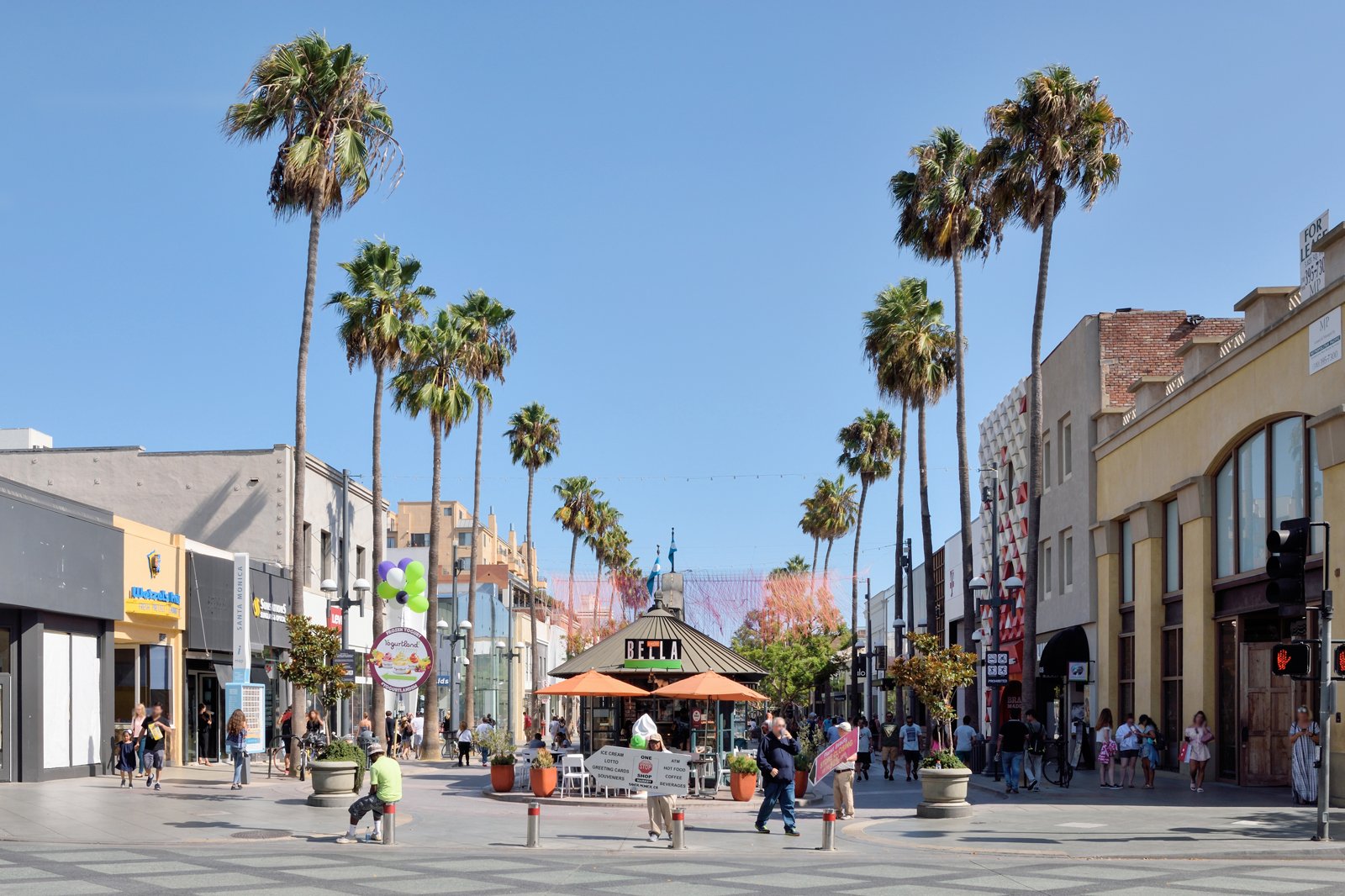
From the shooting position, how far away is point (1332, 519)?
79.7 feet

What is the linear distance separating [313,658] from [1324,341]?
20614mm

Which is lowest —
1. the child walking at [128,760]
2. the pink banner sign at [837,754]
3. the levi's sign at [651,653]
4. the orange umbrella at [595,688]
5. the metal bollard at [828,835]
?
the child walking at [128,760]

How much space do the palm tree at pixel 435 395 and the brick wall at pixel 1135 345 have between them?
2090cm

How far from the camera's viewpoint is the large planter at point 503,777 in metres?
30.1

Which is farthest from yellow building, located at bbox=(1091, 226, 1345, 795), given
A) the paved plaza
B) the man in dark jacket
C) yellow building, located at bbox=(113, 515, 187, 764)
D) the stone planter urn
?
yellow building, located at bbox=(113, 515, 187, 764)

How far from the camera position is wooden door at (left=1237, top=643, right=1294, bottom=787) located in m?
Answer: 29.0

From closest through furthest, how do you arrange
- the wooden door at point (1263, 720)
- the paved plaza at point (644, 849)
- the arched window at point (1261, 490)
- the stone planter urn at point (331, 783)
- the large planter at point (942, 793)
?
the paved plaza at point (644, 849) → the large planter at point (942, 793) → the stone planter urn at point (331, 783) → the arched window at point (1261, 490) → the wooden door at point (1263, 720)

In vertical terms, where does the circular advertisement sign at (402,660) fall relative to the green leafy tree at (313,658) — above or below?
above

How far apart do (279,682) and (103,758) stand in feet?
37.6

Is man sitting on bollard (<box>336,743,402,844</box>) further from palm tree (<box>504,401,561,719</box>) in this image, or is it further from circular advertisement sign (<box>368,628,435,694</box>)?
palm tree (<box>504,401,561,719</box>)

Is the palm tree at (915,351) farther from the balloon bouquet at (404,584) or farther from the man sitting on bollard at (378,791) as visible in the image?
the man sitting on bollard at (378,791)

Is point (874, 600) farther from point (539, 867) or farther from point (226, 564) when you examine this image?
point (539, 867)

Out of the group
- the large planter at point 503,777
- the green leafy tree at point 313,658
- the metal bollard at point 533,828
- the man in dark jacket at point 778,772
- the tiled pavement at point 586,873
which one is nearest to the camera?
the tiled pavement at point 586,873

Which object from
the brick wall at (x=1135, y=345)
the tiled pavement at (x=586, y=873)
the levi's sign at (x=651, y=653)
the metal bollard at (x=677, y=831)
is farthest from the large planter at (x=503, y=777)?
the brick wall at (x=1135, y=345)
